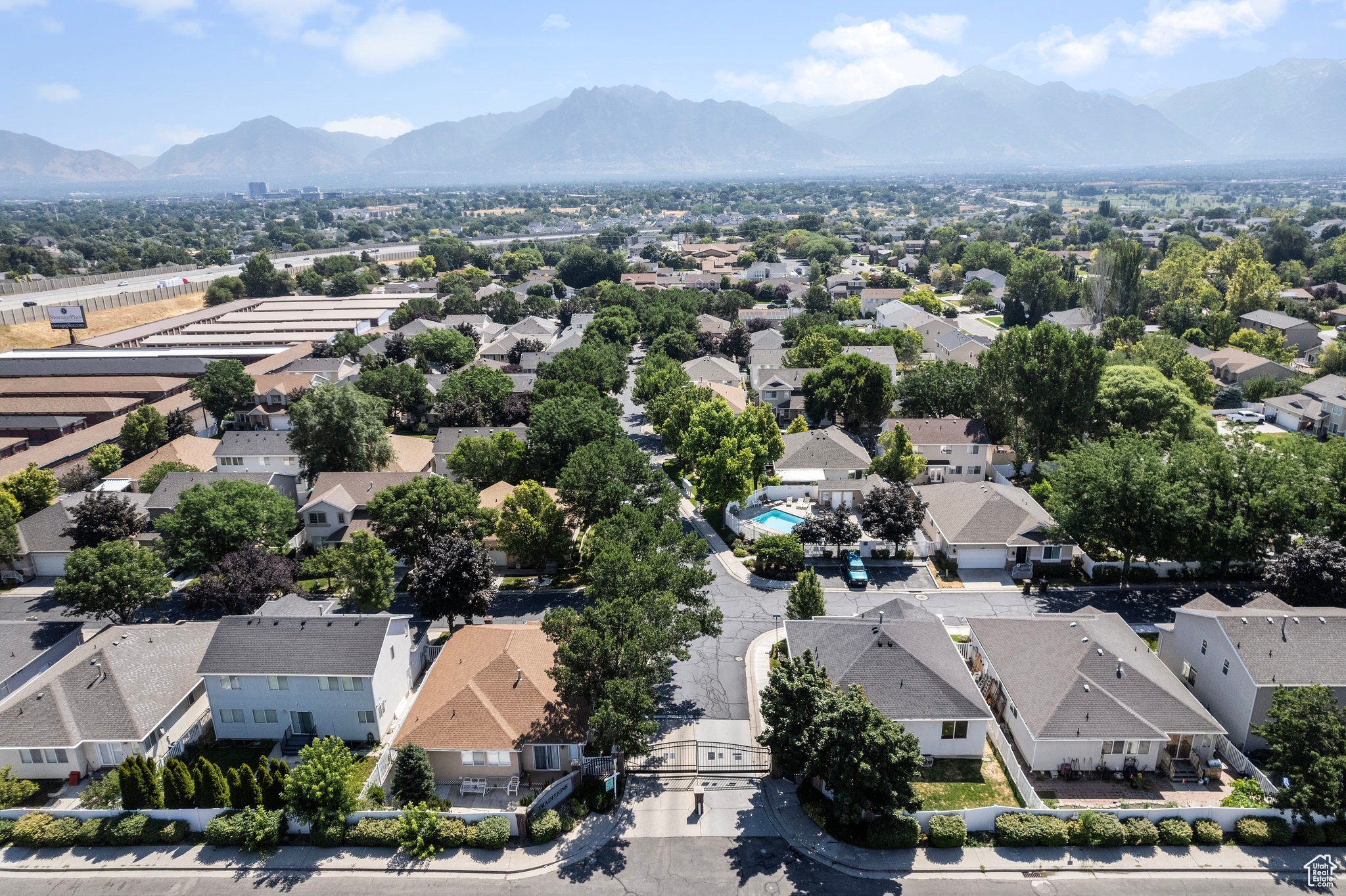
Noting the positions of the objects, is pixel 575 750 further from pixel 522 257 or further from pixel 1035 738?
pixel 522 257

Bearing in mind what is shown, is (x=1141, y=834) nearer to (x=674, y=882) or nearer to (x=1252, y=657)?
(x=1252, y=657)

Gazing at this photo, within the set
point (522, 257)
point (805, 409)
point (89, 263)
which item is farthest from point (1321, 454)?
point (89, 263)

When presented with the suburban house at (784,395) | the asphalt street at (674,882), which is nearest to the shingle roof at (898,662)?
the asphalt street at (674,882)

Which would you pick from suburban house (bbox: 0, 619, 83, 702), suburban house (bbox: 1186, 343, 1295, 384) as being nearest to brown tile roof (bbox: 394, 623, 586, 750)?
suburban house (bbox: 0, 619, 83, 702)

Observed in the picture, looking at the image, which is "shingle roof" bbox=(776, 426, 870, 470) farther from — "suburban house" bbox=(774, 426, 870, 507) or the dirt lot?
the dirt lot

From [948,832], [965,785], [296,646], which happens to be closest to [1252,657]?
[965,785]

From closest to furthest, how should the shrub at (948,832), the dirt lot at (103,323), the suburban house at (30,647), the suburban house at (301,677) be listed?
the shrub at (948,832)
the suburban house at (301,677)
the suburban house at (30,647)
the dirt lot at (103,323)

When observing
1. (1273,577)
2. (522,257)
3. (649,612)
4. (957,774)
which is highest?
(522,257)

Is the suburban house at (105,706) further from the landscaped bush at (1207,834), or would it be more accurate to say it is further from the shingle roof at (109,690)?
the landscaped bush at (1207,834)
